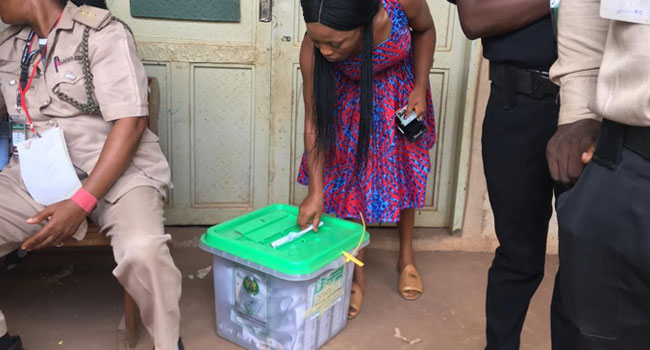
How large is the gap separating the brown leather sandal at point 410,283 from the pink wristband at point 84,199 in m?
1.46

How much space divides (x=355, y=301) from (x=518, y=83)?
1297 millimetres

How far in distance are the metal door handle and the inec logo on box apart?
1.44m

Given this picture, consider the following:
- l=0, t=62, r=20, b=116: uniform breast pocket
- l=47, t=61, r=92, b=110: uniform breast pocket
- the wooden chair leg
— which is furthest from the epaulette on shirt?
the wooden chair leg

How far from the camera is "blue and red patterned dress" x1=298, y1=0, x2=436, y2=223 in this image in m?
2.36

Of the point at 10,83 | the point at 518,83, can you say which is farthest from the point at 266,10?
the point at 518,83

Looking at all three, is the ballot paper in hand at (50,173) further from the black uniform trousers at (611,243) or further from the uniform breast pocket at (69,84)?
the black uniform trousers at (611,243)

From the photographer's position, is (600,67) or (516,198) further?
(516,198)

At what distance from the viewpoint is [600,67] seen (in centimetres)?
105

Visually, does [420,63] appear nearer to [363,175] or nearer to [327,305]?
[363,175]

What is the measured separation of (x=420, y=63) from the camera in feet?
7.82

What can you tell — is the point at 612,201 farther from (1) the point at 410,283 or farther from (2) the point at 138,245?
(1) the point at 410,283

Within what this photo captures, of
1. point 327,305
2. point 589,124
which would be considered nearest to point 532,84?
point 589,124

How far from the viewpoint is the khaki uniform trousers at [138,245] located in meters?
1.90

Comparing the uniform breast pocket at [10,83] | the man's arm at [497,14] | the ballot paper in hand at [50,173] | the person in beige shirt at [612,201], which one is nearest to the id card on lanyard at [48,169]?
the ballot paper in hand at [50,173]
